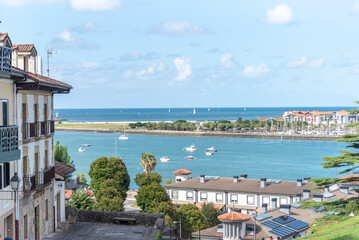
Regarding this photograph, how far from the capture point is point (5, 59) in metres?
17.9

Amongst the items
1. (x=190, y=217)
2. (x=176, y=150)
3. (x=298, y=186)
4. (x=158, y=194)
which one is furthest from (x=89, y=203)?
(x=176, y=150)

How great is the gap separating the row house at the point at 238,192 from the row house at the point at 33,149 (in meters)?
41.2

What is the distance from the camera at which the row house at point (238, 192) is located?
215ft

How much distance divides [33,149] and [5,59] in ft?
24.7

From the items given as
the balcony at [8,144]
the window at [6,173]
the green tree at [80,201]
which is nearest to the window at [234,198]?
the green tree at [80,201]

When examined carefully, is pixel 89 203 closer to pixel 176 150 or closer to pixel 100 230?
pixel 100 230

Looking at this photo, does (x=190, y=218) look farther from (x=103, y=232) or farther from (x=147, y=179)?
(x=103, y=232)

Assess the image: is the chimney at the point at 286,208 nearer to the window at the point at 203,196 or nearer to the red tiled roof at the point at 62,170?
the red tiled roof at the point at 62,170

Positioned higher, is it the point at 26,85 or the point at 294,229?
the point at 26,85

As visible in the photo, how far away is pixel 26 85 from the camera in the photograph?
2172 centimetres

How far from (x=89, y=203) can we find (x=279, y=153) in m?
140

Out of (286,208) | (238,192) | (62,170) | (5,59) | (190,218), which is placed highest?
(5,59)

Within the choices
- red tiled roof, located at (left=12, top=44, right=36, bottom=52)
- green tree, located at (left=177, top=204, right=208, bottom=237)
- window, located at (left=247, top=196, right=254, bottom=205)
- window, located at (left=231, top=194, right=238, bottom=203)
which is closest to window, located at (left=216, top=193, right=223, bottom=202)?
window, located at (left=231, top=194, right=238, bottom=203)

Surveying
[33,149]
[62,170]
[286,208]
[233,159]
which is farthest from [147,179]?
[233,159]
